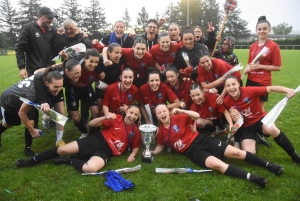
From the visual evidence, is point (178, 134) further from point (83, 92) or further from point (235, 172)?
point (83, 92)

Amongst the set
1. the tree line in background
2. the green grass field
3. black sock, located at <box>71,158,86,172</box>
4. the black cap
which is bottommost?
the green grass field

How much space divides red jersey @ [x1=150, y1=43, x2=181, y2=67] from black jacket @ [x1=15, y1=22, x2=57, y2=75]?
2.43m

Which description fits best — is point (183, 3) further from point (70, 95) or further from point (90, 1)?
point (70, 95)

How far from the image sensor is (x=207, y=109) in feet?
17.8

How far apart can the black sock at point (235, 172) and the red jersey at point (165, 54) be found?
2.63m

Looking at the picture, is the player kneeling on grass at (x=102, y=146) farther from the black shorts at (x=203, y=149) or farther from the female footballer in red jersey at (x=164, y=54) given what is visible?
the female footballer in red jersey at (x=164, y=54)

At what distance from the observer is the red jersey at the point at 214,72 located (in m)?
5.41

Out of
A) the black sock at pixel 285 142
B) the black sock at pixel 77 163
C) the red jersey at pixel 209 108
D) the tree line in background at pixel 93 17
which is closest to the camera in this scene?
the black sock at pixel 77 163

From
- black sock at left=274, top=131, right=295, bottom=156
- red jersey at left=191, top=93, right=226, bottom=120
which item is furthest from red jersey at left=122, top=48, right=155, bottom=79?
black sock at left=274, top=131, right=295, bottom=156

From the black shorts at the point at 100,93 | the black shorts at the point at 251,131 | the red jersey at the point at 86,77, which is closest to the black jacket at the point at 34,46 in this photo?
the red jersey at the point at 86,77

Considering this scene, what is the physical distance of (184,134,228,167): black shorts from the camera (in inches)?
174

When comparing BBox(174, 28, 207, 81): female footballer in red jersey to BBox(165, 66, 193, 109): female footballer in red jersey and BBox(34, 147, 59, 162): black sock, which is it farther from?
BBox(34, 147, 59, 162): black sock

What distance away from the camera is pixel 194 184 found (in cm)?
392

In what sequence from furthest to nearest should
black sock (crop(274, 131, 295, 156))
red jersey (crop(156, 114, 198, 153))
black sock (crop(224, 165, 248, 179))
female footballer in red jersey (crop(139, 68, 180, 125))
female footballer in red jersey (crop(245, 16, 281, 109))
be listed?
female footballer in red jersey (crop(139, 68, 180, 125))
female footballer in red jersey (crop(245, 16, 281, 109))
red jersey (crop(156, 114, 198, 153))
black sock (crop(274, 131, 295, 156))
black sock (crop(224, 165, 248, 179))
